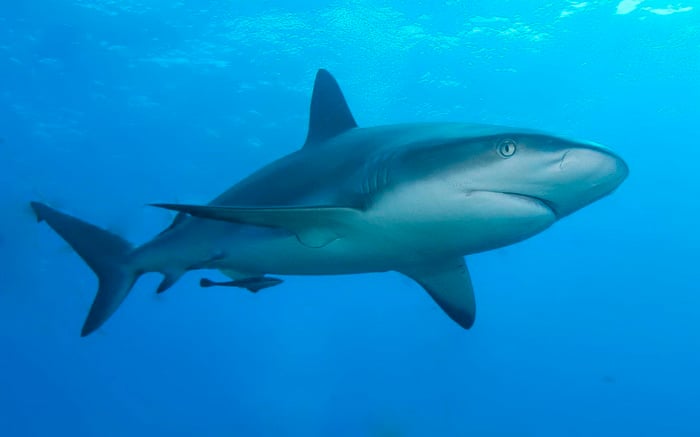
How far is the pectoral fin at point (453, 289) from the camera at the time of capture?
13.9 ft

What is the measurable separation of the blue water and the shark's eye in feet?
51.6

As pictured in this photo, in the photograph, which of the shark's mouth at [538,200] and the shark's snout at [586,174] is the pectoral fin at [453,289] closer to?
the shark's mouth at [538,200]

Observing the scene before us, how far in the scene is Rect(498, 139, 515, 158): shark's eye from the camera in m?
2.53

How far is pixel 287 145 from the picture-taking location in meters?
23.0

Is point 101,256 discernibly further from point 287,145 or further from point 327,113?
point 287,145

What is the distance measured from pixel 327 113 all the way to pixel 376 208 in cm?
181

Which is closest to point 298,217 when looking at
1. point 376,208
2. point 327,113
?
point 376,208

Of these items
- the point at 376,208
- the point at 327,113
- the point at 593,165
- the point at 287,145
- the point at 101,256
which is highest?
the point at 287,145

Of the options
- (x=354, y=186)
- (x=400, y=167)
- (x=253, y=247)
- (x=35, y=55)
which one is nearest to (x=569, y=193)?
(x=400, y=167)

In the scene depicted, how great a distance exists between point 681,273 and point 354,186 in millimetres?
52107

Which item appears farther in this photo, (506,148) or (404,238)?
(404,238)

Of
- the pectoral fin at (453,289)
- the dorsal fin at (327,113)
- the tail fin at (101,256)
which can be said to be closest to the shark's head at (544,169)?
the pectoral fin at (453,289)

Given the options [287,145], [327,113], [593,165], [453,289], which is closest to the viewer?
[593,165]

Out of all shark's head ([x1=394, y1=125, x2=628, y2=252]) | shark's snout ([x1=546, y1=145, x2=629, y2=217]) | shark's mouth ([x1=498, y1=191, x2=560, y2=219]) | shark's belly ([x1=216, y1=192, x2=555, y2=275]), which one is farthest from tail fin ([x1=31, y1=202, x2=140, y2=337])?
shark's snout ([x1=546, y1=145, x2=629, y2=217])
